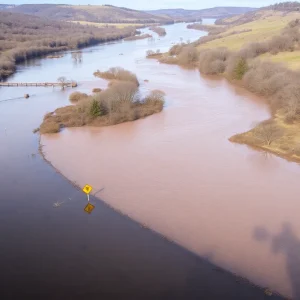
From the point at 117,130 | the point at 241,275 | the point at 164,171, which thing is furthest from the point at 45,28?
the point at 241,275

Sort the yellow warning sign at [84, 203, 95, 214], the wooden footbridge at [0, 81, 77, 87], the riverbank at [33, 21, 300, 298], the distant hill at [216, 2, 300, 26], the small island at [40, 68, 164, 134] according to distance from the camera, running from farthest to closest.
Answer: the distant hill at [216, 2, 300, 26], the wooden footbridge at [0, 81, 77, 87], the small island at [40, 68, 164, 134], the yellow warning sign at [84, 203, 95, 214], the riverbank at [33, 21, 300, 298]

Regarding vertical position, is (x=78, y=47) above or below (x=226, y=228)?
below

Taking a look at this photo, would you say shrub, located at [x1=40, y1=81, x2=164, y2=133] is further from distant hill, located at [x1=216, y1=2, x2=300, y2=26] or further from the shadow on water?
distant hill, located at [x1=216, y1=2, x2=300, y2=26]

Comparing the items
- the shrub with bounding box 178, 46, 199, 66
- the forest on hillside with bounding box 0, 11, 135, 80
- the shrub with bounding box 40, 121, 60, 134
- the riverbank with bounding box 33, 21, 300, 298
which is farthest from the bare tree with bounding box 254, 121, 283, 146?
the forest on hillside with bounding box 0, 11, 135, 80

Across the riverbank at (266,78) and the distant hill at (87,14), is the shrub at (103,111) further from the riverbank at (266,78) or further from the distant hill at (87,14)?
the distant hill at (87,14)

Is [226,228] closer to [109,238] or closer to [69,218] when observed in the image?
[109,238]

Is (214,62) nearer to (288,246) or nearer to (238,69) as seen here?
(238,69)

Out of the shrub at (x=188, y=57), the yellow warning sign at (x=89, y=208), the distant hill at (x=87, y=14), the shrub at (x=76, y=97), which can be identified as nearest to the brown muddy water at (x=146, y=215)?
the yellow warning sign at (x=89, y=208)
